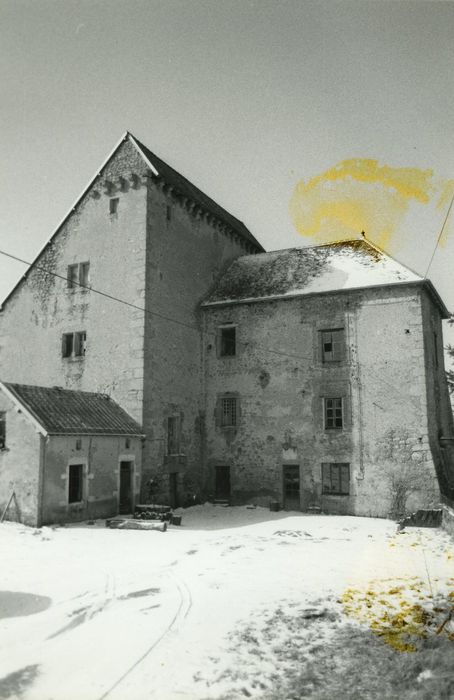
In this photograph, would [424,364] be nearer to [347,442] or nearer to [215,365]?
[347,442]

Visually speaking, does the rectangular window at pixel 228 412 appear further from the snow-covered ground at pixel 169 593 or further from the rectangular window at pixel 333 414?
the snow-covered ground at pixel 169 593

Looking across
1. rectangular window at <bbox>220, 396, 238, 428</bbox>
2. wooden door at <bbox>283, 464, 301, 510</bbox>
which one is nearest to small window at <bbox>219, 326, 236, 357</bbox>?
rectangular window at <bbox>220, 396, 238, 428</bbox>

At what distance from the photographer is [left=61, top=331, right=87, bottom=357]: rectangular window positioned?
25.4 meters

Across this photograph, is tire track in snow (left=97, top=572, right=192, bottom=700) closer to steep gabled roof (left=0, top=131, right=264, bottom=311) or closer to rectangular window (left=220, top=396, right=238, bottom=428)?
rectangular window (left=220, top=396, right=238, bottom=428)

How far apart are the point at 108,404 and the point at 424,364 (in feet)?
42.1

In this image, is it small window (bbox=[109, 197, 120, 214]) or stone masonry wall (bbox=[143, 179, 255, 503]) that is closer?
stone masonry wall (bbox=[143, 179, 255, 503])

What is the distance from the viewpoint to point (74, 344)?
25469mm

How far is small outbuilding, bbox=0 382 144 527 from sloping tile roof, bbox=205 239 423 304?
29.6ft

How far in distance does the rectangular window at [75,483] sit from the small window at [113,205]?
11.9 m

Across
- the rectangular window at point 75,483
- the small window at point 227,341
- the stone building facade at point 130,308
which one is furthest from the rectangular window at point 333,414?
the rectangular window at point 75,483

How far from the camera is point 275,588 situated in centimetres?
1070

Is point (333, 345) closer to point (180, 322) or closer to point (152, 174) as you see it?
point (180, 322)

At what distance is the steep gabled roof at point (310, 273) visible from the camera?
80.6ft

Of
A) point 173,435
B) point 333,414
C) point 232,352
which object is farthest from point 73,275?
point 333,414
